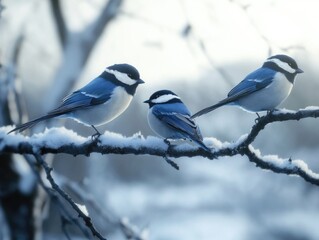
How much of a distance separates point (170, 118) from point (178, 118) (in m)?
0.04

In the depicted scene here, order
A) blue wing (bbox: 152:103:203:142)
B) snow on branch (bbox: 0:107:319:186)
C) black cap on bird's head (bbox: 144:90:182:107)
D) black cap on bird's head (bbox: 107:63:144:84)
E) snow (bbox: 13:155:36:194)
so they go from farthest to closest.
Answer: snow (bbox: 13:155:36:194) < black cap on bird's head (bbox: 144:90:182:107) < black cap on bird's head (bbox: 107:63:144:84) < blue wing (bbox: 152:103:203:142) < snow on branch (bbox: 0:107:319:186)

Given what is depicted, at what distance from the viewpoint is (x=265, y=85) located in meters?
2.33

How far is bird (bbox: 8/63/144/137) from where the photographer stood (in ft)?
7.59

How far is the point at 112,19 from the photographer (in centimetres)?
444

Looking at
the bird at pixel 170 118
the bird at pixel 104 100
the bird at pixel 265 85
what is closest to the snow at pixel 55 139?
the bird at pixel 104 100

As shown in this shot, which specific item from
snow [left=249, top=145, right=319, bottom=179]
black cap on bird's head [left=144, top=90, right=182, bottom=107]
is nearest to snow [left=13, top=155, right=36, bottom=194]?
black cap on bird's head [left=144, top=90, right=182, bottom=107]

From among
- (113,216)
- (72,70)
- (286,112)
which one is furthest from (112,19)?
(286,112)

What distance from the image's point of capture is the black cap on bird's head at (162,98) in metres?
2.49

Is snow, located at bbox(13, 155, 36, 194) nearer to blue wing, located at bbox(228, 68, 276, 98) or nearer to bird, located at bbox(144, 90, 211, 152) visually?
bird, located at bbox(144, 90, 211, 152)

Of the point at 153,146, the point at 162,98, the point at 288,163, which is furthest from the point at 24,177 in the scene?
the point at 288,163

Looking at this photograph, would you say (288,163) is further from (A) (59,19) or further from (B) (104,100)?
(A) (59,19)

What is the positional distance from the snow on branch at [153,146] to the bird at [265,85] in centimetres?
35

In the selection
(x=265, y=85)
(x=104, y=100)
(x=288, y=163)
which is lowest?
(x=288, y=163)

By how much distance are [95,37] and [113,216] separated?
170cm
